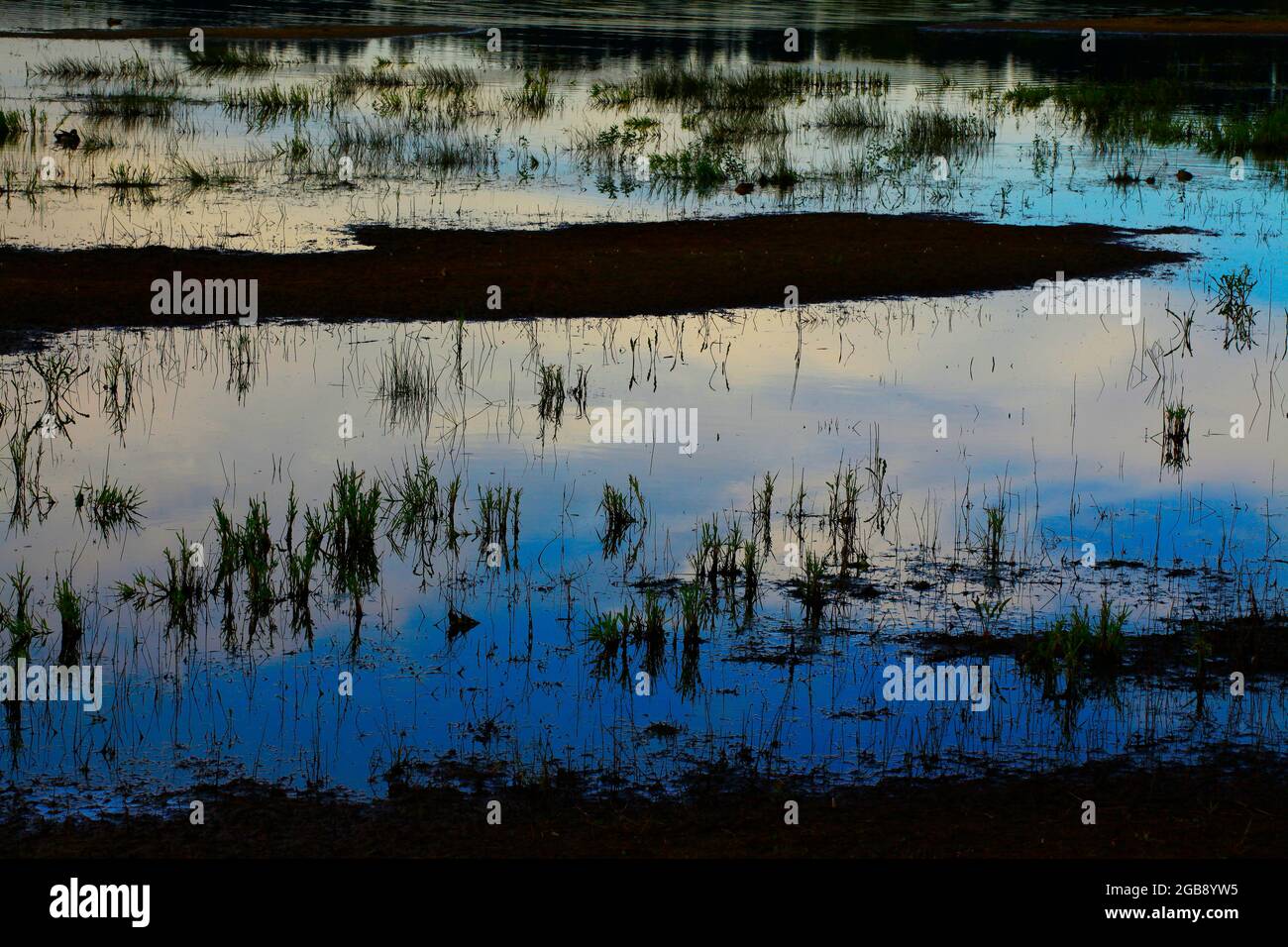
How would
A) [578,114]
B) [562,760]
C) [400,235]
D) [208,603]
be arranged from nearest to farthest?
[562,760]
[208,603]
[400,235]
[578,114]

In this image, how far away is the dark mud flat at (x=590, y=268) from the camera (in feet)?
48.9

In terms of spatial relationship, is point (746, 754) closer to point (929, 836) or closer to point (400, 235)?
point (929, 836)

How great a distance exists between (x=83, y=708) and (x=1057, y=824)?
3934 millimetres

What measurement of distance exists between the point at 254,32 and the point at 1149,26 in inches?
1181

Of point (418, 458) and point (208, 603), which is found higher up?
point (418, 458)

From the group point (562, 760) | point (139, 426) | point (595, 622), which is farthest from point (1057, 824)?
point (139, 426)

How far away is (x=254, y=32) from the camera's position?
49.3 meters

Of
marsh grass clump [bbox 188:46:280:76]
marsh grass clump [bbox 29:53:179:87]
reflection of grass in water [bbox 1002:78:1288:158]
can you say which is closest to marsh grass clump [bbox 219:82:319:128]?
marsh grass clump [bbox 29:53:179:87]

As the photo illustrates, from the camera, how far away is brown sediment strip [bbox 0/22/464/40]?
152 ft

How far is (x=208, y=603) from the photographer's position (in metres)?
7.92

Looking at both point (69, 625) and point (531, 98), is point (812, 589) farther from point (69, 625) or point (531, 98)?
point (531, 98)

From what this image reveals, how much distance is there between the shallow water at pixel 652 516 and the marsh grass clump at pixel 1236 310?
16 centimetres

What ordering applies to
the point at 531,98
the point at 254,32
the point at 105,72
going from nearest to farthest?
the point at 531,98 < the point at 105,72 < the point at 254,32

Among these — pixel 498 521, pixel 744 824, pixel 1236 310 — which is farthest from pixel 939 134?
pixel 744 824
